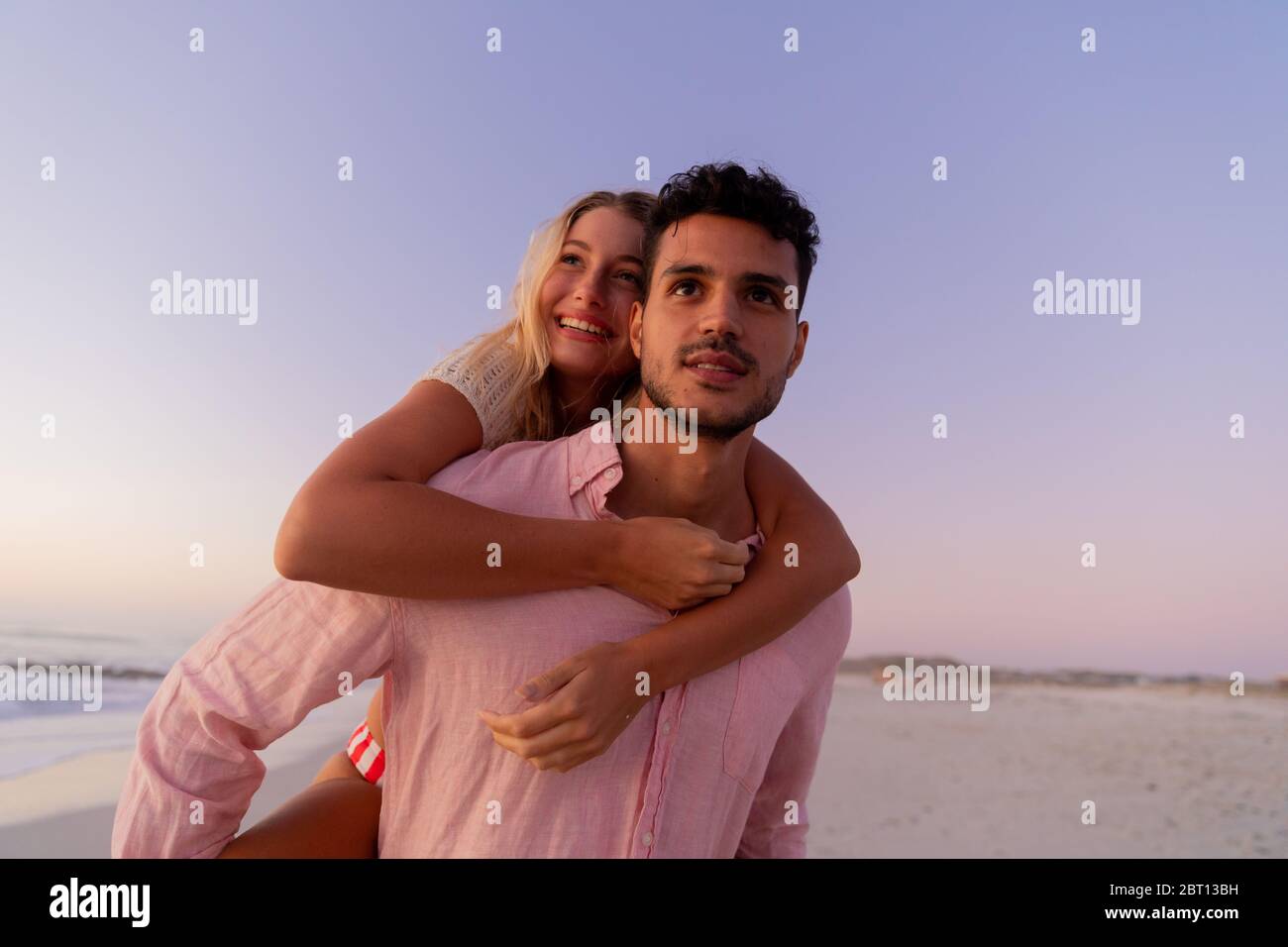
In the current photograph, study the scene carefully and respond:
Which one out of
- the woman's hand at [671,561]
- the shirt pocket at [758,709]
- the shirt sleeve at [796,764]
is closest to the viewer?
the woman's hand at [671,561]

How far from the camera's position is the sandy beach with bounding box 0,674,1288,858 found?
8.20 metres

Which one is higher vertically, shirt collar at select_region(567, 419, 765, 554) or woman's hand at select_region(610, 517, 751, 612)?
shirt collar at select_region(567, 419, 765, 554)

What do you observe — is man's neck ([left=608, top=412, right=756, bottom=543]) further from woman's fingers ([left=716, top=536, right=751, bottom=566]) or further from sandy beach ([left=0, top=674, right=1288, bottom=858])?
sandy beach ([left=0, top=674, right=1288, bottom=858])

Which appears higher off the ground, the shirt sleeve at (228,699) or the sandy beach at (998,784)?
the shirt sleeve at (228,699)

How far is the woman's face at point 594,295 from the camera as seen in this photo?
3527mm

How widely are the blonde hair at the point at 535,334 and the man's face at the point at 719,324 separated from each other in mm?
402

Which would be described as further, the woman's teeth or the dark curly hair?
the woman's teeth

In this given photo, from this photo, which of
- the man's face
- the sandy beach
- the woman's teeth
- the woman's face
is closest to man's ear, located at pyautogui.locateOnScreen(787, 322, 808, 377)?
the man's face

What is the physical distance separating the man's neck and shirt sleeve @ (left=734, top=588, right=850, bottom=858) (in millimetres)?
480

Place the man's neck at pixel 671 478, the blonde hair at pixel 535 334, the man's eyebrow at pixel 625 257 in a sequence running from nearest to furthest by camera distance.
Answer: the man's neck at pixel 671 478 → the blonde hair at pixel 535 334 → the man's eyebrow at pixel 625 257

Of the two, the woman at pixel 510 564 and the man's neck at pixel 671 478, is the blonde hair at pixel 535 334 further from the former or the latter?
the man's neck at pixel 671 478

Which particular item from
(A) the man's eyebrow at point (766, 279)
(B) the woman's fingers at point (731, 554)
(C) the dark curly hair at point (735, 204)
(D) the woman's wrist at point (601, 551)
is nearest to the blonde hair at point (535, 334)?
(C) the dark curly hair at point (735, 204)
